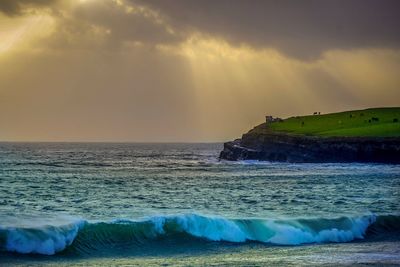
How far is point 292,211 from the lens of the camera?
36.8 m

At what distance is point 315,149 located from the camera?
11325 cm

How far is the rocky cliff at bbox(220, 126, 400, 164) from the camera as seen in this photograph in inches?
4139

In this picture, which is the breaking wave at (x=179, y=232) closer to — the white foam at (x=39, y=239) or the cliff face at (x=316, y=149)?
the white foam at (x=39, y=239)

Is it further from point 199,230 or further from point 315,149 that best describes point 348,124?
point 199,230

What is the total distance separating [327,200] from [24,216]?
19463mm

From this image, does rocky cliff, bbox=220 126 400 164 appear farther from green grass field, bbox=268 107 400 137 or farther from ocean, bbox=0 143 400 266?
ocean, bbox=0 143 400 266

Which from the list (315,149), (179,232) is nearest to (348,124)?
(315,149)

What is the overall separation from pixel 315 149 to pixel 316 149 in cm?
19

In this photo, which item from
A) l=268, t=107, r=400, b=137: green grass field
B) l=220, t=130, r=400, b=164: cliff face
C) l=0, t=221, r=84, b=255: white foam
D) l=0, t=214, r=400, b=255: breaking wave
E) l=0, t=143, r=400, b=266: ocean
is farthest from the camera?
l=268, t=107, r=400, b=137: green grass field

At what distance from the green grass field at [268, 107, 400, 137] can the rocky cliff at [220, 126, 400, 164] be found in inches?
187

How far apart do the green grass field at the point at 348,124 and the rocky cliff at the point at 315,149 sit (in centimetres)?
475

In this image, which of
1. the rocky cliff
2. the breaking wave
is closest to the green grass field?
the rocky cliff

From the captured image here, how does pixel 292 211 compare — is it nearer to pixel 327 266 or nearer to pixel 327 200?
pixel 327 200

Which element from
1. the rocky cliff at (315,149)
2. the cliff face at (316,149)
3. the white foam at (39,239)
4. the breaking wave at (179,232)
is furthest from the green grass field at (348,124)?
the white foam at (39,239)
